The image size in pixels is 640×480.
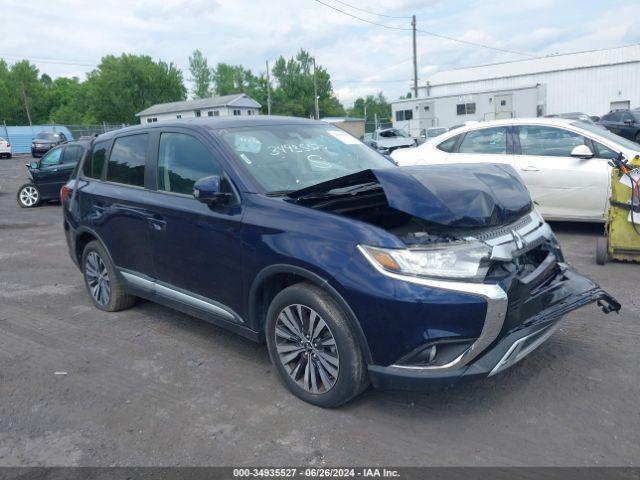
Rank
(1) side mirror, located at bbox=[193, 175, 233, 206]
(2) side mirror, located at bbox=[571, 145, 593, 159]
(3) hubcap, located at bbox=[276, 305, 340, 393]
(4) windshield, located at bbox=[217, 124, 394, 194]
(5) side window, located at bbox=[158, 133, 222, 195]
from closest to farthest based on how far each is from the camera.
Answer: (3) hubcap, located at bbox=[276, 305, 340, 393], (1) side mirror, located at bbox=[193, 175, 233, 206], (4) windshield, located at bbox=[217, 124, 394, 194], (5) side window, located at bbox=[158, 133, 222, 195], (2) side mirror, located at bbox=[571, 145, 593, 159]

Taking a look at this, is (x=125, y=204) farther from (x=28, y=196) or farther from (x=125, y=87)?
(x=125, y=87)

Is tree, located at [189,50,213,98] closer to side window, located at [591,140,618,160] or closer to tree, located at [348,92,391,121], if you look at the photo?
tree, located at [348,92,391,121]

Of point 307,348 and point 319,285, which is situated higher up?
point 319,285

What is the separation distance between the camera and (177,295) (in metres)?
4.32

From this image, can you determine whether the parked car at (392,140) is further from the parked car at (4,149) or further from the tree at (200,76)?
the tree at (200,76)

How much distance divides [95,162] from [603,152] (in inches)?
244

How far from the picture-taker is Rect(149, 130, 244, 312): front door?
375 centimetres

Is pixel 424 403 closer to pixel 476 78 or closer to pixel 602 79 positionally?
pixel 602 79

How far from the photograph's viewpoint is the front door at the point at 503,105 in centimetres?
3143

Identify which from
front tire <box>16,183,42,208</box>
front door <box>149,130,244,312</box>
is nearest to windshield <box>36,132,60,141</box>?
front tire <box>16,183,42,208</box>

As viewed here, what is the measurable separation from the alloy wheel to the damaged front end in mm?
12709

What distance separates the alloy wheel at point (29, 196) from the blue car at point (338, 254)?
1080cm

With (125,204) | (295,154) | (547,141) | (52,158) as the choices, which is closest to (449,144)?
(547,141)

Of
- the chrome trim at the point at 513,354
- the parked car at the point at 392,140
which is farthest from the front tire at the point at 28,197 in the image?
the parked car at the point at 392,140
